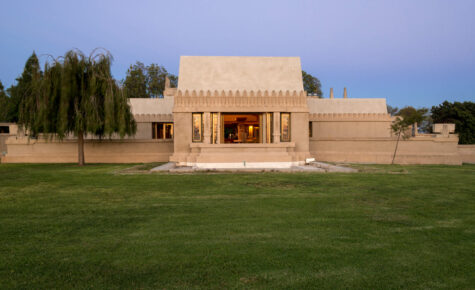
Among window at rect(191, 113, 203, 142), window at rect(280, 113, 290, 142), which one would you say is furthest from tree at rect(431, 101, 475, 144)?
window at rect(191, 113, 203, 142)

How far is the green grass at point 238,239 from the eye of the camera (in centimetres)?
417

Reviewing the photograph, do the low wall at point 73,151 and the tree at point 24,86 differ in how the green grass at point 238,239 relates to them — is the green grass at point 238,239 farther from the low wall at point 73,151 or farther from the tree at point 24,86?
the low wall at point 73,151

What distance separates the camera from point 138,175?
15516 mm

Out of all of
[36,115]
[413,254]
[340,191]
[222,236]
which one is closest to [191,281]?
[222,236]

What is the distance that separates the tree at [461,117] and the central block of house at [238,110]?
39.4 metres

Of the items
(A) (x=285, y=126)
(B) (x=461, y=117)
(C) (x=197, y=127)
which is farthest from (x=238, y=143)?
(B) (x=461, y=117)

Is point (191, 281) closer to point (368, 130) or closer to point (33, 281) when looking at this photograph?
point (33, 281)

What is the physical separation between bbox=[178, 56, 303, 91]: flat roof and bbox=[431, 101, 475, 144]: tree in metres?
38.7

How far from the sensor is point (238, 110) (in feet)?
80.8

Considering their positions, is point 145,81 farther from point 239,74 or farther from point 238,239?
point 238,239

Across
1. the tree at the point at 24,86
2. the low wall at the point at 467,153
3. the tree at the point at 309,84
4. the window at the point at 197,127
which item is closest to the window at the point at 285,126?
the window at the point at 197,127

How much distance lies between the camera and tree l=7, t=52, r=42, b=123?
20.9 meters

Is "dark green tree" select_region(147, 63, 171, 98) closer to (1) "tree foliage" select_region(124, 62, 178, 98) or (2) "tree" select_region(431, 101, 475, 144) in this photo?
(1) "tree foliage" select_region(124, 62, 178, 98)

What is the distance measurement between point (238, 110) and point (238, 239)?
1939 cm
